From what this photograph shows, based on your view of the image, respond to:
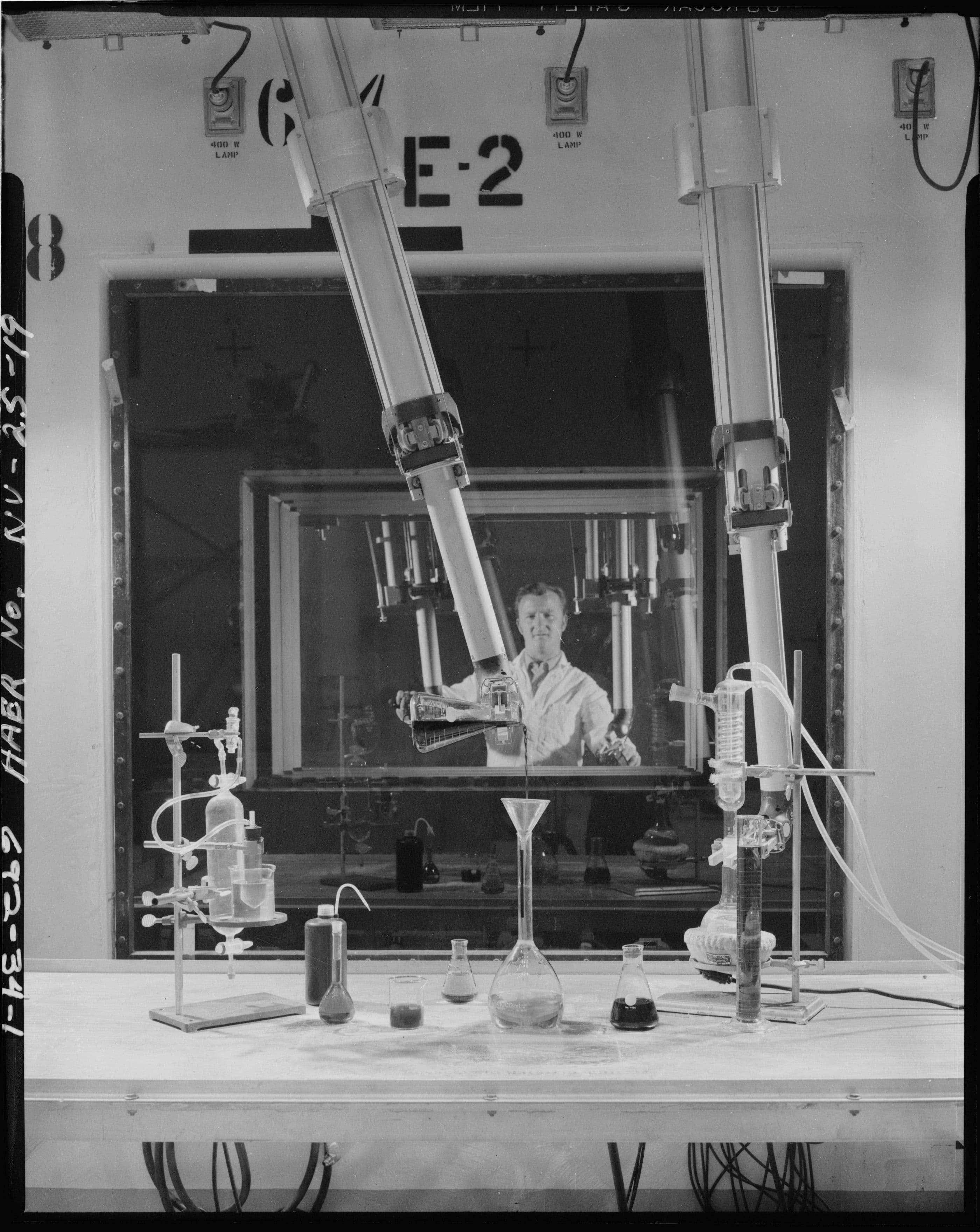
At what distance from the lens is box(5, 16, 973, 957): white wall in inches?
84.3

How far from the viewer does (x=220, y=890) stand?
208cm

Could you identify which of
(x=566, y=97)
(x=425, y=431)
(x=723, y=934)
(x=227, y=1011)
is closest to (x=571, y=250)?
(x=566, y=97)

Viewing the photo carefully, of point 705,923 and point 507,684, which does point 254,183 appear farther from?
point 705,923

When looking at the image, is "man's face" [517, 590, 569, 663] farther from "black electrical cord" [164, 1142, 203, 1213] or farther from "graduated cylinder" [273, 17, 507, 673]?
"black electrical cord" [164, 1142, 203, 1213]

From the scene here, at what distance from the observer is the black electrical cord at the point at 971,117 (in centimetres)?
201

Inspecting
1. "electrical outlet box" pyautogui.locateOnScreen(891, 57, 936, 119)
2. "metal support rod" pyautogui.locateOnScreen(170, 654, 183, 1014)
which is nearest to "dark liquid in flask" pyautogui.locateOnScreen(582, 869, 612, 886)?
"metal support rod" pyautogui.locateOnScreen(170, 654, 183, 1014)

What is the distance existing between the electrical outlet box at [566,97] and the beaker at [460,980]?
64.4 inches

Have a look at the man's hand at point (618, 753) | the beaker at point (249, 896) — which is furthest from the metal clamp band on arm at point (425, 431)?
the man's hand at point (618, 753)

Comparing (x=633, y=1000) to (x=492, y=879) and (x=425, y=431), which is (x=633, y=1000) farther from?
(x=425, y=431)

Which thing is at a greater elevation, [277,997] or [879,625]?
[879,625]

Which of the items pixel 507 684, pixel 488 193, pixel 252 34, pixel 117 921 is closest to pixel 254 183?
pixel 252 34

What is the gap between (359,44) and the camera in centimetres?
214

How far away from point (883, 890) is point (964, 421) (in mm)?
1070

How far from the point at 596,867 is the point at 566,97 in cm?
167
